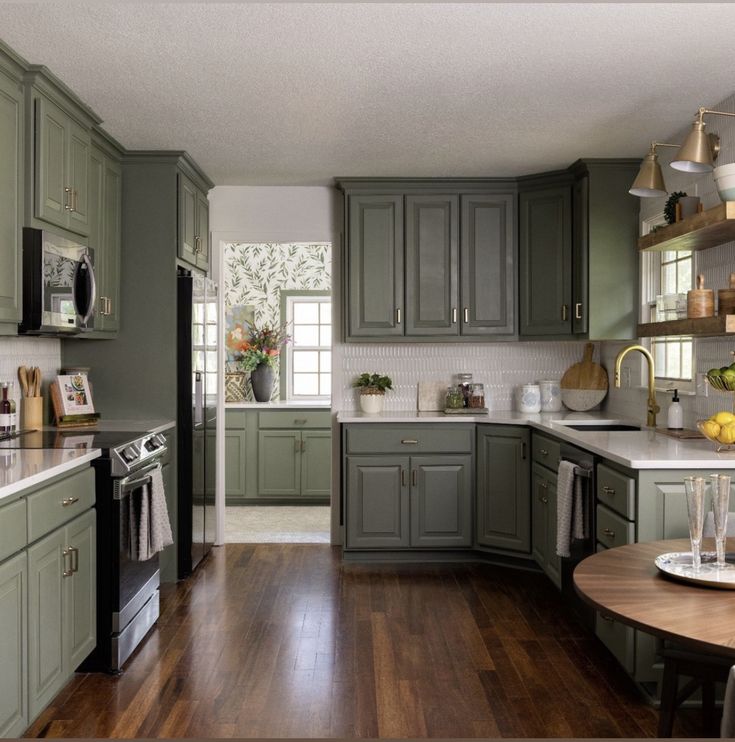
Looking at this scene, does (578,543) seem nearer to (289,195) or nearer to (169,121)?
(169,121)

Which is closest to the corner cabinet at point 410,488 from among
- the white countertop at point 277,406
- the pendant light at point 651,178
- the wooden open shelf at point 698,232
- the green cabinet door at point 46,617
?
the wooden open shelf at point 698,232

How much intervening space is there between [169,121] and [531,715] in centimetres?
310

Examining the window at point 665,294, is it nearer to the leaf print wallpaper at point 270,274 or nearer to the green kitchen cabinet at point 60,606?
the green kitchen cabinet at point 60,606

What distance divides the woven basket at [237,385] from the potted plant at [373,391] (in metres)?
2.09

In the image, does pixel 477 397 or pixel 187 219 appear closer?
pixel 187 219

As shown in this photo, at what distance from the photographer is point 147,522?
3.55 meters

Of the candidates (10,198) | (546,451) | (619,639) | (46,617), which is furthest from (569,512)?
(10,198)

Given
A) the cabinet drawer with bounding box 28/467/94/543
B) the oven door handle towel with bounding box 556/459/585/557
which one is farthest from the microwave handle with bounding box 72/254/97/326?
the oven door handle towel with bounding box 556/459/585/557

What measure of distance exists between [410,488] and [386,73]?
8.63 feet

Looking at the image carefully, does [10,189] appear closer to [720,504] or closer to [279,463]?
[720,504]

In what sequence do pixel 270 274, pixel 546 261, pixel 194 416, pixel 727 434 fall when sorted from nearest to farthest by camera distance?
1. pixel 727 434
2. pixel 194 416
3. pixel 546 261
4. pixel 270 274

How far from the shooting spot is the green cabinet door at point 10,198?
317 cm

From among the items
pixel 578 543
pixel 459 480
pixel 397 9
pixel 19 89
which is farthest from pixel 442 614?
pixel 19 89

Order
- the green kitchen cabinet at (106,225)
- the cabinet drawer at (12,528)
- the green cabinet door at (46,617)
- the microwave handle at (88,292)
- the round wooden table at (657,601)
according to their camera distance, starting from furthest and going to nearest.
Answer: the green kitchen cabinet at (106,225)
the microwave handle at (88,292)
the green cabinet door at (46,617)
the cabinet drawer at (12,528)
the round wooden table at (657,601)
